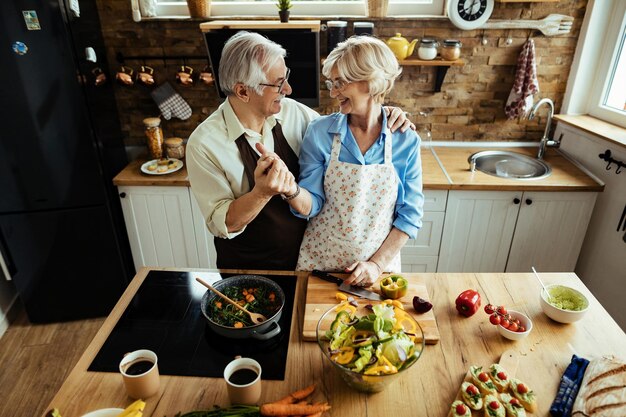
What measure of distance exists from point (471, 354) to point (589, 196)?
167 centimetres

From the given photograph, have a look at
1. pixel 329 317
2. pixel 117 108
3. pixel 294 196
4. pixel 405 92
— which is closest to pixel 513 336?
pixel 329 317

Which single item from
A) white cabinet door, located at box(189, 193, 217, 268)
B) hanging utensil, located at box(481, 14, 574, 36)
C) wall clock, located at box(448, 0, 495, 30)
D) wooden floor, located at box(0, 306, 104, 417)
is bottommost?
wooden floor, located at box(0, 306, 104, 417)

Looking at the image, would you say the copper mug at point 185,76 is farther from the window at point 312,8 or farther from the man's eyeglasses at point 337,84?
the man's eyeglasses at point 337,84

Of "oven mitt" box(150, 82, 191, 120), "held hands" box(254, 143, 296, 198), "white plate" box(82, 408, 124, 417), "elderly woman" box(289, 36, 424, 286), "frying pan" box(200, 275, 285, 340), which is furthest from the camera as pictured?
"oven mitt" box(150, 82, 191, 120)

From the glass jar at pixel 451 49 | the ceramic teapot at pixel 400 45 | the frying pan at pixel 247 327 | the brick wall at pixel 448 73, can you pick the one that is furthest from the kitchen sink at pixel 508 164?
the frying pan at pixel 247 327

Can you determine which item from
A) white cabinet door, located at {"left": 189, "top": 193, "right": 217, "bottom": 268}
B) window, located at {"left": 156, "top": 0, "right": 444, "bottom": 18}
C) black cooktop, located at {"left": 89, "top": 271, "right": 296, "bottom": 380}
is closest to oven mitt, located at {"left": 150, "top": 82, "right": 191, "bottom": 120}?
window, located at {"left": 156, "top": 0, "right": 444, "bottom": 18}

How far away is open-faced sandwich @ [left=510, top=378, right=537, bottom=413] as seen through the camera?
0.99m

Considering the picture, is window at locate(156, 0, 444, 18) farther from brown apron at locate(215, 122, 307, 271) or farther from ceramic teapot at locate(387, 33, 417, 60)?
brown apron at locate(215, 122, 307, 271)

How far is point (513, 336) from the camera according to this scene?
1.18 meters

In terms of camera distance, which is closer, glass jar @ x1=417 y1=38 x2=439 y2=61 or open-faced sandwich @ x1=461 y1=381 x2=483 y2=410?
open-faced sandwich @ x1=461 y1=381 x2=483 y2=410

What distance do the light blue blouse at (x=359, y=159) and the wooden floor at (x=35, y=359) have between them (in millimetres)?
1720

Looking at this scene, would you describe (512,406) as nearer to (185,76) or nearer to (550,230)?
(550,230)

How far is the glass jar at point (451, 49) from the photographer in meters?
2.40

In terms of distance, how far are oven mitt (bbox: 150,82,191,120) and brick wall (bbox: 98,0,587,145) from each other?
5 cm
